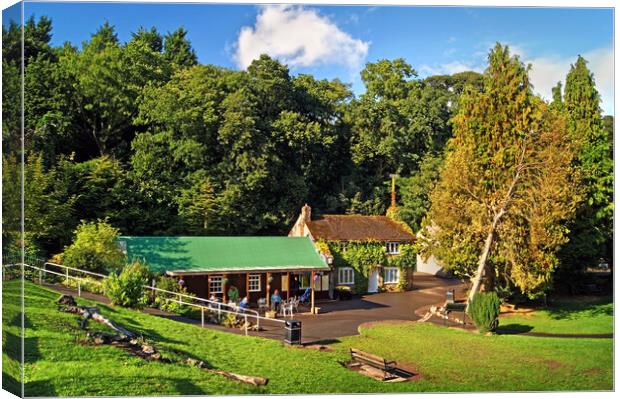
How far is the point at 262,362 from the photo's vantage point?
628 inches

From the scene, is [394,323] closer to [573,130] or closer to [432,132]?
[432,132]

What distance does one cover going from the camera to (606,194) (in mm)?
27094

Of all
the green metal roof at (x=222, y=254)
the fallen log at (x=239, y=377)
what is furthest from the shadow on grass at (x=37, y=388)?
the green metal roof at (x=222, y=254)

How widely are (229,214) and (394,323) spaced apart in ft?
25.3

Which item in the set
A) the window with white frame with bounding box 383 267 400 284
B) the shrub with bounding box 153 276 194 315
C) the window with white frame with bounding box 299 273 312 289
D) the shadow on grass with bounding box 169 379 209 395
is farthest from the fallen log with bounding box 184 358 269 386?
the window with white frame with bounding box 383 267 400 284

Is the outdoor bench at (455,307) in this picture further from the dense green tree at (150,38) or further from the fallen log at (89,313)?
the dense green tree at (150,38)

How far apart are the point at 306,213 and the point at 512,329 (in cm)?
960

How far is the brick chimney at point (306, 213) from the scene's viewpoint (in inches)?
1049

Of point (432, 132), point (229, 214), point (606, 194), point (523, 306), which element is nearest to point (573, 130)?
point (606, 194)

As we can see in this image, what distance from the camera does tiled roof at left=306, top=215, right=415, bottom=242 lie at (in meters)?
28.8

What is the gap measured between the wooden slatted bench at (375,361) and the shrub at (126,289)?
20.9 ft

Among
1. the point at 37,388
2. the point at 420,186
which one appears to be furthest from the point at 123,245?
the point at 420,186

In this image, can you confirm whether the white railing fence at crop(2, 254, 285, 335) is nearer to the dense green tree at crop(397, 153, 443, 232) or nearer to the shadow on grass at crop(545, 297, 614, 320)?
the dense green tree at crop(397, 153, 443, 232)

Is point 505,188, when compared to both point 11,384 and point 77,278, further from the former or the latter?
point 11,384
